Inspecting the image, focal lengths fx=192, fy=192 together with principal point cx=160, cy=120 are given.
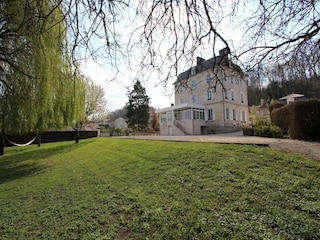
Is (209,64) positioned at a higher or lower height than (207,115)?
lower

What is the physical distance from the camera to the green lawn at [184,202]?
9.65 ft

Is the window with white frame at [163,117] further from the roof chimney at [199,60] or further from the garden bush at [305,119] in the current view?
the roof chimney at [199,60]

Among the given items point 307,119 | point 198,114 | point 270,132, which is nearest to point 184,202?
point 307,119

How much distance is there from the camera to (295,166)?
14.8ft

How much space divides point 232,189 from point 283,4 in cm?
361

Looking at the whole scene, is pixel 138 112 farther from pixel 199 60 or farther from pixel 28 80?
pixel 199 60

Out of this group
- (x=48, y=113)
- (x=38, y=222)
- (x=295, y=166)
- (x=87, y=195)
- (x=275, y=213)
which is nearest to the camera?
(x=275, y=213)

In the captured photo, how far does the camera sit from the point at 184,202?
3.79 m

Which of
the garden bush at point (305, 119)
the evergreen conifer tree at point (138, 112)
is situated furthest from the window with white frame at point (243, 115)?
the evergreen conifer tree at point (138, 112)

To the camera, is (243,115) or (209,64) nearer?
(209,64)

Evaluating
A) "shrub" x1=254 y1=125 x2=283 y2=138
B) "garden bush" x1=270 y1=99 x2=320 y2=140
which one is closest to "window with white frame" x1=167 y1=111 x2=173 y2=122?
"shrub" x1=254 y1=125 x2=283 y2=138

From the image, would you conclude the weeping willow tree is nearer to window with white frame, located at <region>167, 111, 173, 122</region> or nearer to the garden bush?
the garden bush

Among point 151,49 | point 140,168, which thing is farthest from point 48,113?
point 151,49

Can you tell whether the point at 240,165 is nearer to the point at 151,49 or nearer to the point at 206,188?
the point at 206,188
